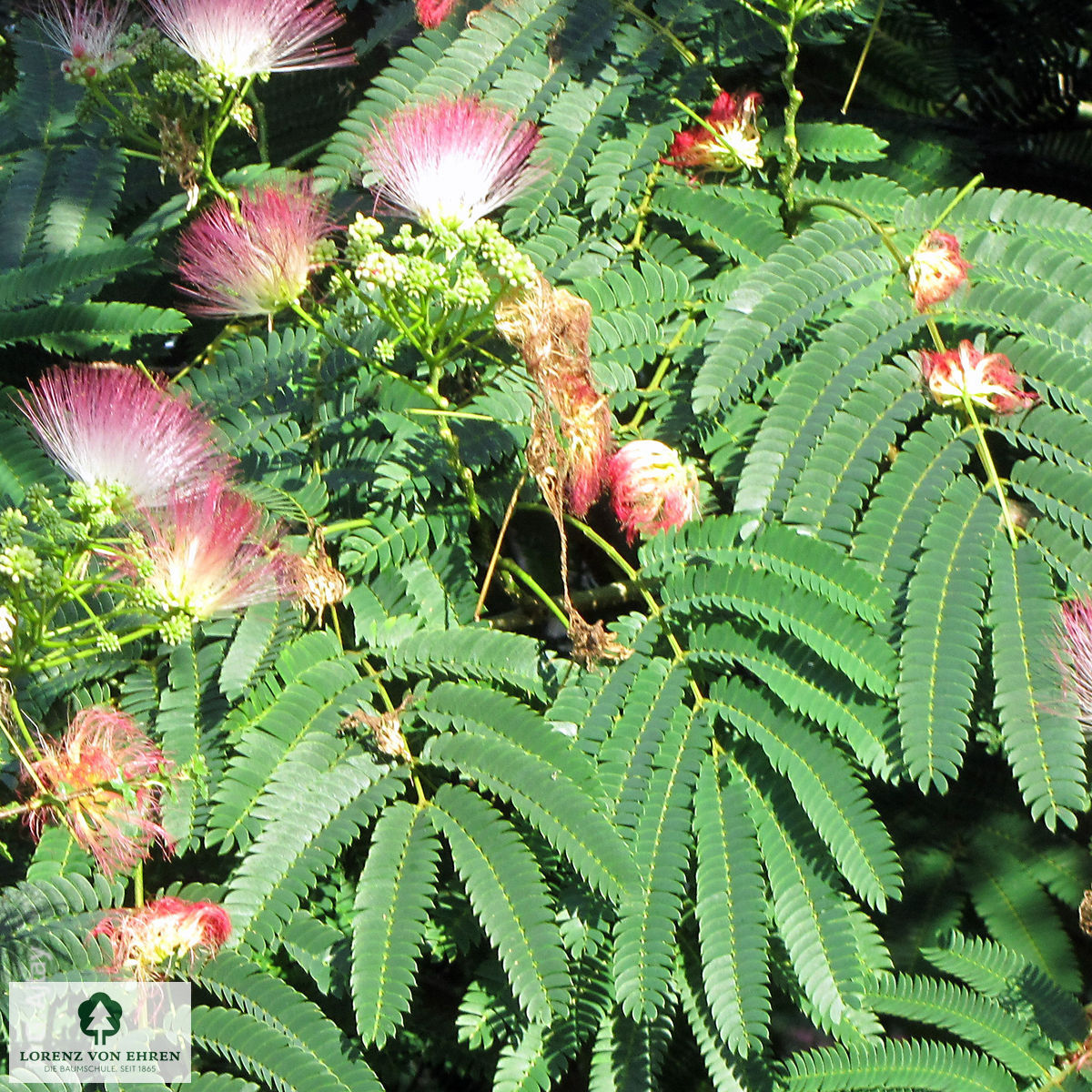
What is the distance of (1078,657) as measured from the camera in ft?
5.20

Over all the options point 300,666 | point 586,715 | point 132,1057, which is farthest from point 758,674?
point 132,1057

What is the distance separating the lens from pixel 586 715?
68.1 inches

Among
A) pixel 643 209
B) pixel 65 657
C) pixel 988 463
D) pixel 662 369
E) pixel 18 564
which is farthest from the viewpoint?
pixel 643 209

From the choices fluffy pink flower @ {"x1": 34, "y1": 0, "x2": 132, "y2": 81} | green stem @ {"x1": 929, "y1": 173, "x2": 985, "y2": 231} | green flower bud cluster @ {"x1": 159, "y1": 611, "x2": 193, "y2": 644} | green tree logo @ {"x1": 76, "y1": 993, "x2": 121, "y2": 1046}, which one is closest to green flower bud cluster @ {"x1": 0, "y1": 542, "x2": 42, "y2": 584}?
green flower bud cluster @ {"x1": 159, "y1": 611, "x2": 193, "y2": 644}

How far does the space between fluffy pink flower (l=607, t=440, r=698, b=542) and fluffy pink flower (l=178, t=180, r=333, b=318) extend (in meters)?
0.64

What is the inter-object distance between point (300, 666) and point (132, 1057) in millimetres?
622

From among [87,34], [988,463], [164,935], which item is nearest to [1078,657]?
[988,463]

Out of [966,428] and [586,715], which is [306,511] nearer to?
[586,715]

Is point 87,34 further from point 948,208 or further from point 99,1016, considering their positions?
point 99,1016

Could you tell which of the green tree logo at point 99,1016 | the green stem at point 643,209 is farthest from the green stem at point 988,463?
the green tree logo at point 99,1016

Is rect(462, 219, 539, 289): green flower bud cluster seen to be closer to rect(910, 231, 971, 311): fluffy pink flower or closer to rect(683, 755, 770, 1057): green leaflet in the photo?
rect(910, 231, 971, 311): fluffy pink flower

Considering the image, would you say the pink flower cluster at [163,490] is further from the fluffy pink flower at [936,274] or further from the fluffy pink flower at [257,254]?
the fluffy pink flower at [936,274]

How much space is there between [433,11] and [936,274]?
1.13m

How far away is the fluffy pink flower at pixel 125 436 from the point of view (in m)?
1.62
